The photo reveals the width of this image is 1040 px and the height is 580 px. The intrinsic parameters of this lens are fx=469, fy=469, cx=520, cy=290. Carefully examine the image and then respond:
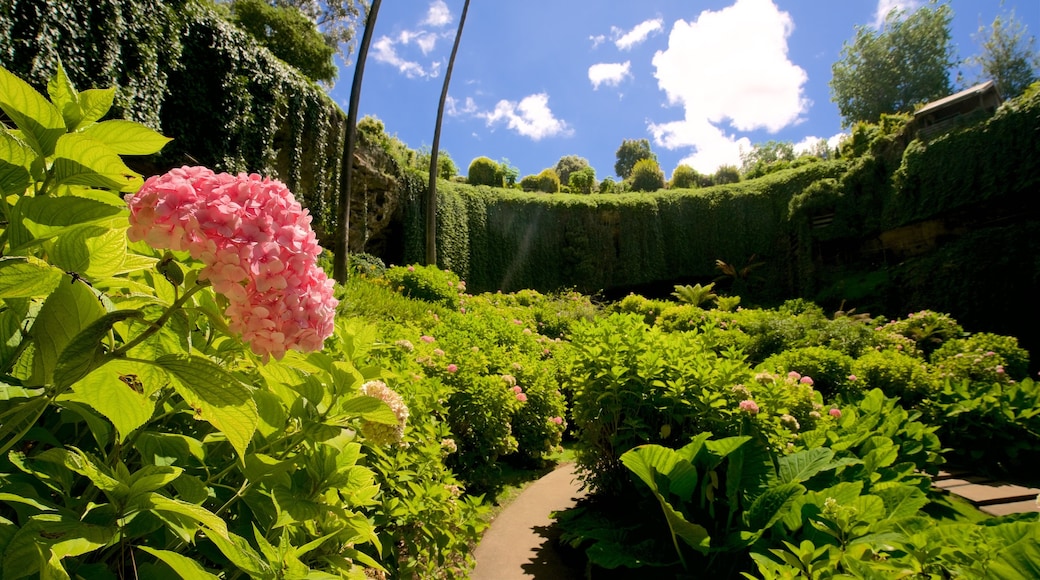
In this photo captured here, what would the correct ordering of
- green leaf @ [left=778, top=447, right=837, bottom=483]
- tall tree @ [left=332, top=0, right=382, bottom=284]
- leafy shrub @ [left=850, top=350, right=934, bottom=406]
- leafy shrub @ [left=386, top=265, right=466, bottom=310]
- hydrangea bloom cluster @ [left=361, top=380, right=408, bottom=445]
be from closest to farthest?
hydrangea bloom cluster @ [left=361, top=380, right=408, bottom=445] → green leaf @ [left=778, top=447, right=837, bottom=483] → leafy shrub @ [left=850, top=350, right=934, bottom=406] → tall tree @ [left=332, top=0, right=382, bottom=284] → leafy shrub @ [left=386, top=265, right=466, bottom=310]

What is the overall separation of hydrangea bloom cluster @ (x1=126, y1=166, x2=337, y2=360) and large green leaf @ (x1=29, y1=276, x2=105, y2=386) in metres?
0.13

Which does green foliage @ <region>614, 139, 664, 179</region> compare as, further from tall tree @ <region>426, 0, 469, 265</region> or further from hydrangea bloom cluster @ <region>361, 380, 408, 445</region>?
hydrangea bloom cluster @ <region>361, 380, 408, 445</region>

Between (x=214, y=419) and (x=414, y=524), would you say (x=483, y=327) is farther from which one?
(x=214, y=419)

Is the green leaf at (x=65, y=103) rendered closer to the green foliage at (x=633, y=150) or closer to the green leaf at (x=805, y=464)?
the green leaf at (x=805, y=464)

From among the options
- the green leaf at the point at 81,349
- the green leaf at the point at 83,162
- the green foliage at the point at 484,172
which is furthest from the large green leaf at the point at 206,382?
the green foliage at the point at 484,172

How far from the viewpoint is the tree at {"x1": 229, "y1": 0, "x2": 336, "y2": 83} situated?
37.2 ft

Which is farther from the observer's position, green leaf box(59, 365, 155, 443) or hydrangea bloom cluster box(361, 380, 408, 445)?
hydrangea bloom cluster box(361, 380, 408, 445)

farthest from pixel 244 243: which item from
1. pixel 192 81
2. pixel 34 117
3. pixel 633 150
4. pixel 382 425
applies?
pixel 633 150

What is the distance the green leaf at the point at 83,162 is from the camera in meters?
0.68

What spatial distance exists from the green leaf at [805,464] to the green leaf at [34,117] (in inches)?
107

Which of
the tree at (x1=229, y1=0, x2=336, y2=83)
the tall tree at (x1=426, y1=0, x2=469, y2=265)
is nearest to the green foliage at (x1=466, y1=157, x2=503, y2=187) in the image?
the tall tree at (x1=426, y1=0, x2=469, y2=265)

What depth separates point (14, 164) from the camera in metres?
0.65

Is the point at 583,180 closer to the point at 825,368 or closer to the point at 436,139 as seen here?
the point at 436,139

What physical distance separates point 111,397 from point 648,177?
75.0 ft
